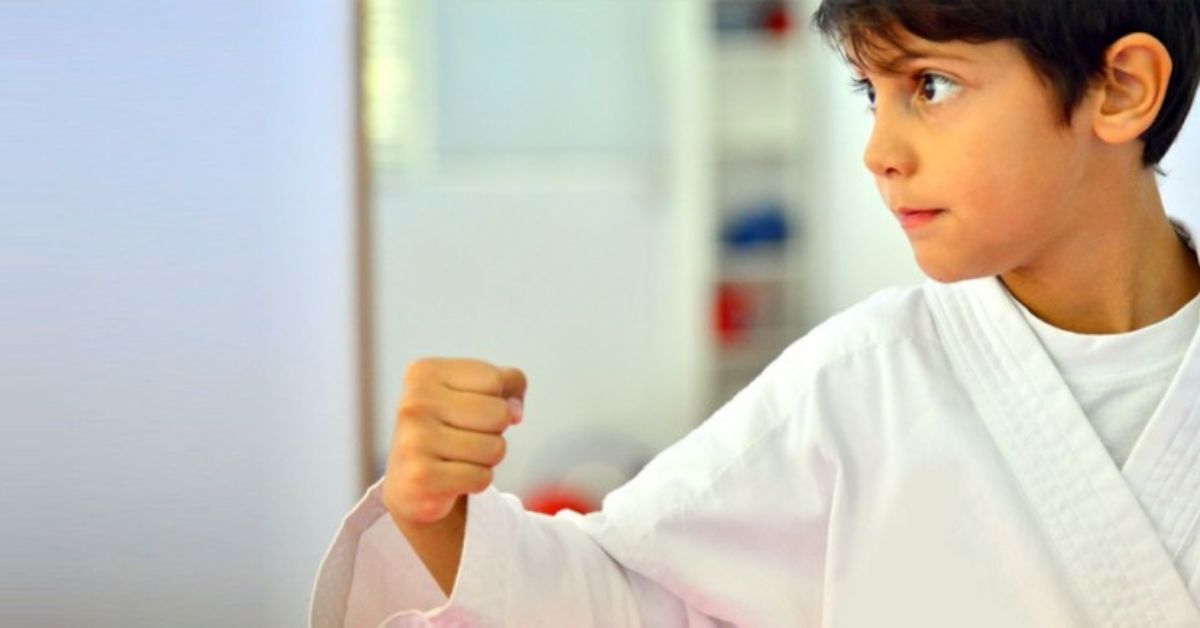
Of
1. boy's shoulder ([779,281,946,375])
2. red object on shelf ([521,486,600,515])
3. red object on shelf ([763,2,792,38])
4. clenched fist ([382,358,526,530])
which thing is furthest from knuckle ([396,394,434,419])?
red object on shelf ([763,2,792,38])

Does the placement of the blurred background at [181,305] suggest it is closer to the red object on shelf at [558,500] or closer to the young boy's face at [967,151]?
the red object on shelf at [558,500]

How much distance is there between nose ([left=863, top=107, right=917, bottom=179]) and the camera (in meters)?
0.85

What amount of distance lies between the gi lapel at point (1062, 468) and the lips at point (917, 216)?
0.10 metres

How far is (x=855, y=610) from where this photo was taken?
87 cm

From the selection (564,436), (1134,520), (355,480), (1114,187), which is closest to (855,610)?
(1134,520)

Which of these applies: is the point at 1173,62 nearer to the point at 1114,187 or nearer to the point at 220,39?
the point at 1114,187

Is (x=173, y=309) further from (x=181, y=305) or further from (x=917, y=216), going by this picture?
(x=917, y=216)

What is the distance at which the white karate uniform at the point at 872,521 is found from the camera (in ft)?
2.75

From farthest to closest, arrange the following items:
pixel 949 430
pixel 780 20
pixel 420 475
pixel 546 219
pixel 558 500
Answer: pixel 546 219, pixel 780 20, pixel 558 500, pixel 949 430, pixel 420 475

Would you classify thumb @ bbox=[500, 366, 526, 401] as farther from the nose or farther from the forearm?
the nose

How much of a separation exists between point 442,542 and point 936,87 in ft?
1.36

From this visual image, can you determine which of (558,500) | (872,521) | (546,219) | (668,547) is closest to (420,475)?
(668,547)

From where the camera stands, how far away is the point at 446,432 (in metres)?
0.78

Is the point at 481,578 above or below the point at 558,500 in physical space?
above
